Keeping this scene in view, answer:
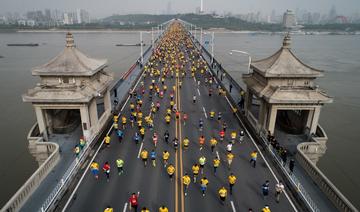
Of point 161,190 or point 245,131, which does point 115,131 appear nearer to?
point 161,190

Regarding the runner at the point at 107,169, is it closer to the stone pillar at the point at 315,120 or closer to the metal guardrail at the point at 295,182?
the metal guardrail at the point at 295,182

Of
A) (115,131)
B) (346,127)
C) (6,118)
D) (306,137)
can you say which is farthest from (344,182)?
(6,118)

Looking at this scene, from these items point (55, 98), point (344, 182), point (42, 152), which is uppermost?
point (55, 98)

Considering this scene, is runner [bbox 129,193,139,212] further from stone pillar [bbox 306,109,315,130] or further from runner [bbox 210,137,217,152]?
stone pillar [bbox 306,109,315,130]

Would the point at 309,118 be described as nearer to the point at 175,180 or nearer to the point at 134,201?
the point at 175,180

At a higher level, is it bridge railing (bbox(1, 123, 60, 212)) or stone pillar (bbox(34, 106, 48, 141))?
stone pillar (bbox(34, 106, 48, 141))

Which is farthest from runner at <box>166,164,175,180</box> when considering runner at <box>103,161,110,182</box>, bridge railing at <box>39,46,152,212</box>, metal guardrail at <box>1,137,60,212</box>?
metal guardrail at <box>1,137,60,212</box>

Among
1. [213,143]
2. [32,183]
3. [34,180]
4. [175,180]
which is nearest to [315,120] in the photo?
[213,143]
